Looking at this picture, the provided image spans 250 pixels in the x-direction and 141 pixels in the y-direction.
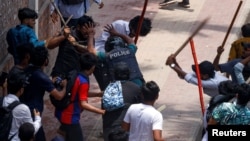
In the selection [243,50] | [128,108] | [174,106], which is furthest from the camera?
[174,106]

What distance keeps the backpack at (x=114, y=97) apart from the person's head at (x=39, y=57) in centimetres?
75

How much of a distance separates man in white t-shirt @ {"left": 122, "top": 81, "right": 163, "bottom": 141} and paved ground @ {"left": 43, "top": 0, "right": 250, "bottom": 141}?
7.03 feet

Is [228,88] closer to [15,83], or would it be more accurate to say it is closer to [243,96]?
[243,96]

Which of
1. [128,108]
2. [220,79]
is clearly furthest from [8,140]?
[220,79]

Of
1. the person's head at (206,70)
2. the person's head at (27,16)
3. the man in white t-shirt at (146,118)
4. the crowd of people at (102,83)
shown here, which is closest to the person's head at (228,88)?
the crowd of people at (102,83)

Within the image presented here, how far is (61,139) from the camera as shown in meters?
10.2

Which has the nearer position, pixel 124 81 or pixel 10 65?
pixel 124 81

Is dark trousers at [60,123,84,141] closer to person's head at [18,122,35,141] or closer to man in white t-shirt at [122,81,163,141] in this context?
man in white t-shirt at [122,81,163,141]

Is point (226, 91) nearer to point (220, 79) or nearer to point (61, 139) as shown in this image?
point (220, 79)

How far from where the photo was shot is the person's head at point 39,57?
9781mm

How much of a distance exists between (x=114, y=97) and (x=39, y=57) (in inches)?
35.6

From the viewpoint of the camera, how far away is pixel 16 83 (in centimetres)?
931

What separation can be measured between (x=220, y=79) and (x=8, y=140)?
2668 millimetres

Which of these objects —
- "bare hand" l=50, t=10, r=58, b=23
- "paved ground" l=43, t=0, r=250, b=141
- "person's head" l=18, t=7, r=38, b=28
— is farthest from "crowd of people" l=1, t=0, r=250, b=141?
"bare hand" l=50, t=10, r=58, b=23
